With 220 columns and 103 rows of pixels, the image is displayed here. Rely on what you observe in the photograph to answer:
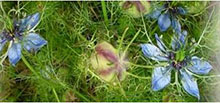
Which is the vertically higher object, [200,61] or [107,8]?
[107,8]

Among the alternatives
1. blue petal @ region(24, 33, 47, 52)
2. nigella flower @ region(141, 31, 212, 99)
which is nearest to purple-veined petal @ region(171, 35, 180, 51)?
nigella flower @ region(141, 31, 212, 99)

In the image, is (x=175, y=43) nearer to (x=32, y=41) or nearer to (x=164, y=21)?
(x=164, y=21)

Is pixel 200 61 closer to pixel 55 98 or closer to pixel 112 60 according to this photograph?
pixel 112 60

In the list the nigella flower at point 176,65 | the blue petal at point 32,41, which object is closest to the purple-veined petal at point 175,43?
the nigella flower at point 176,65

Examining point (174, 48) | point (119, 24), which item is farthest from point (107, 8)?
point (174, 48)

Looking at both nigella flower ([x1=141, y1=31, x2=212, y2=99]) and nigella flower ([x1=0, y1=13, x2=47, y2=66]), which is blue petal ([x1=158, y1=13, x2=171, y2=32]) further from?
nigella flower ([x1=0, y1=13, x2=47, y2=66])

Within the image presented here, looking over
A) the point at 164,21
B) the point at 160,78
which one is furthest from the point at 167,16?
the point at 160,78

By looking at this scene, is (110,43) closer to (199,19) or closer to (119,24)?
(119,24)
